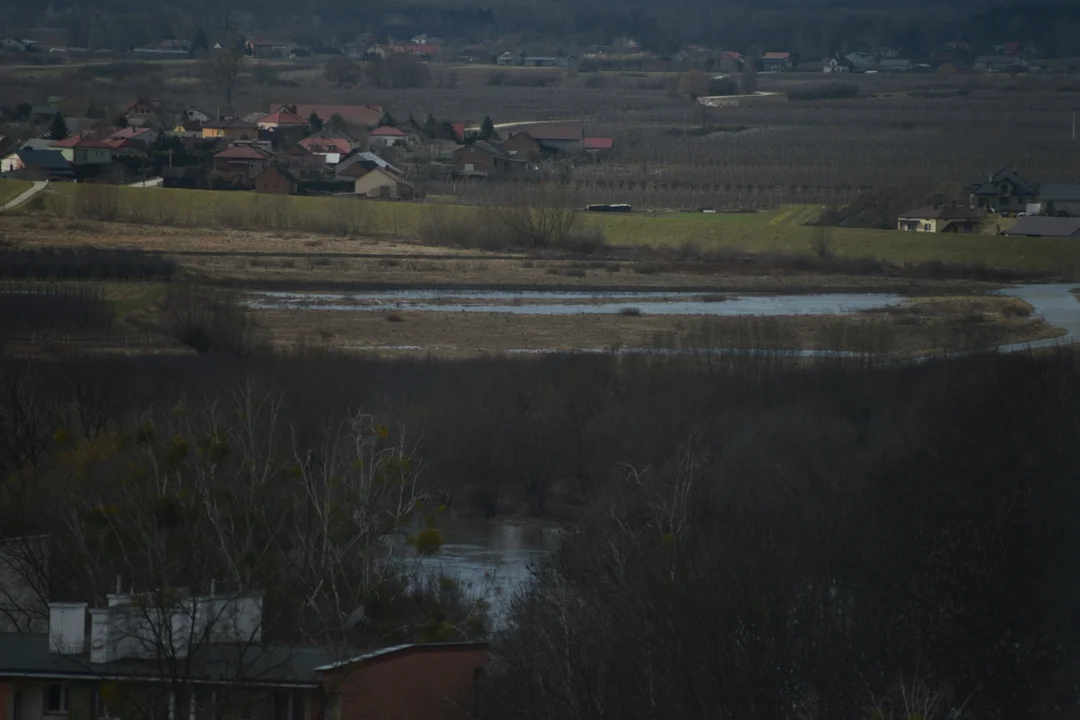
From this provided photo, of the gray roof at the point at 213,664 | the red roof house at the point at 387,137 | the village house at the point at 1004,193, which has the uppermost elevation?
the village house at the point at 1004,193

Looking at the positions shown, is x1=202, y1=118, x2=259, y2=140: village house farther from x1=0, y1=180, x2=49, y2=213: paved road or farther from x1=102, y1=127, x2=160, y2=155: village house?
x1=0, y1=180, x2=49, y2=213: paved road

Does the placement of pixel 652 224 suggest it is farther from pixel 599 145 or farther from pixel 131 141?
pixel 131 141

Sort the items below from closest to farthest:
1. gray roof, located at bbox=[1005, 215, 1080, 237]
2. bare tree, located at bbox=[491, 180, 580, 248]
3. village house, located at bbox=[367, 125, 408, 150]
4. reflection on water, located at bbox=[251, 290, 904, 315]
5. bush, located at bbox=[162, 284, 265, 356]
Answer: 1. bush, located at bbox=[162, 284, 265, 356]
2. reflection on water, located at bbox=[251, 290, 904, 315]
3. gray roof, located at bbox=[1005, 215, 1080, 237]
4. bare tree, located at bbox=[491, 180, 580, 248]
5. village house, located at bbox=[367, 125, 408, 150]

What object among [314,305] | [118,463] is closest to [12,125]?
[314,305]

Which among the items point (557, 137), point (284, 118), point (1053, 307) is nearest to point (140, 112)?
point (284, 118)

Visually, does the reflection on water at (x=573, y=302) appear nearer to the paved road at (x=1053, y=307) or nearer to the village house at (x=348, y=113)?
the paved road at (x=1053, y=307)

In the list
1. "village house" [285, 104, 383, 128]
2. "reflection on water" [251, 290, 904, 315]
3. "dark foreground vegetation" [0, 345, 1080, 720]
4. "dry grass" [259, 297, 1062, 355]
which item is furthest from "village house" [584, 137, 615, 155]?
"dark foreground vegetation" [0, 345, 1080, 720]

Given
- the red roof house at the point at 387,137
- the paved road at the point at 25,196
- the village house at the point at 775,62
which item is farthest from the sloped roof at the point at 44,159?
the village house at the point at 775,62
